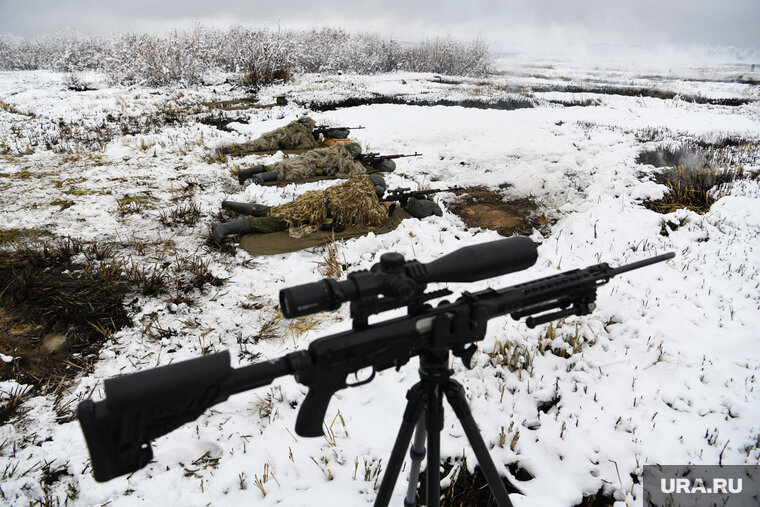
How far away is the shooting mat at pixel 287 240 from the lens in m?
5.80

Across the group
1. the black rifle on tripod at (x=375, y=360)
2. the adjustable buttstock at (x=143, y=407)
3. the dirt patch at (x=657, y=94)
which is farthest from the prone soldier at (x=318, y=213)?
the dirt patch at (x=657, y=94)

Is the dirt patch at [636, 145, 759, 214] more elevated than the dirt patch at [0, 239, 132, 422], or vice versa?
the dirt patch at [636, 145, 759, 214]

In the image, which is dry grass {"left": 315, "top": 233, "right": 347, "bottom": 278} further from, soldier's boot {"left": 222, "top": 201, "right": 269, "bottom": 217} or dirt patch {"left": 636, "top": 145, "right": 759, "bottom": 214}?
dirt patch {"left": 636, "top": 145, "right": 759, "bottom": 214}

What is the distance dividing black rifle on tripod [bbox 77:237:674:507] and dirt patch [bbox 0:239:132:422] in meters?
3.05

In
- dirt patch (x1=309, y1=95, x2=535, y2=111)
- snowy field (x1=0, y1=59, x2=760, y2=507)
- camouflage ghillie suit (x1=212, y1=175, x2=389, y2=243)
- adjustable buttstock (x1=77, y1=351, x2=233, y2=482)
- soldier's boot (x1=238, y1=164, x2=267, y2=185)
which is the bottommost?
snowy field (x1=0, y1=59, x2=760, y2=507)

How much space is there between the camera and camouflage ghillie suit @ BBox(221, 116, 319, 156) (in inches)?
422

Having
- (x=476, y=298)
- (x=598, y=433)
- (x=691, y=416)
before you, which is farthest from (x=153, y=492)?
(x=691, y=416)

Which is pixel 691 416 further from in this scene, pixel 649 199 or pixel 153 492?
pixel 649 199

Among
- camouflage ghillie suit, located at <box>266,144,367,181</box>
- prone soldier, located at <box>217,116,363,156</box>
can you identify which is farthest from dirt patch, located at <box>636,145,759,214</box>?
prone soldier, located at <box>217,116,363,156</box>

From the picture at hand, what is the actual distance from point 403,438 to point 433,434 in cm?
16

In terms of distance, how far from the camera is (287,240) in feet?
19.8

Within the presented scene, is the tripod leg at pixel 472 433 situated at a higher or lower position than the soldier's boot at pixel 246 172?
lower

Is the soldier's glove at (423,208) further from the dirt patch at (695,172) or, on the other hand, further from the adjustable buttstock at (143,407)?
the adjustable buttstock at (143,407)

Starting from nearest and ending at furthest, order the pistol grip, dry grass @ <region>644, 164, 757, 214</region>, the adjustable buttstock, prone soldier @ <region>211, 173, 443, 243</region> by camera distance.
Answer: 1. the adjustable buttstock
2. the pistol grip
3. prone soldier @ <region>211, 173, 443, 243</region>
4. dry grass @ <region>644, 164, 757, 214</region>
